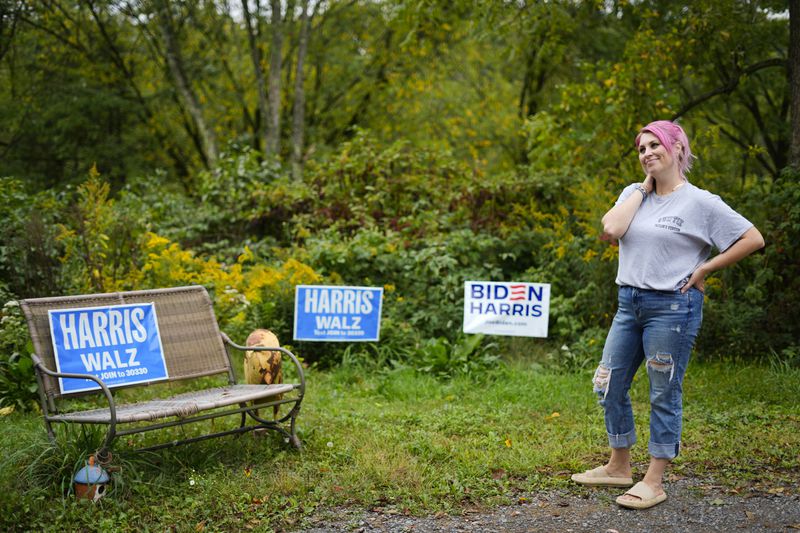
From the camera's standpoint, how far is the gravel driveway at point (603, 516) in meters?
3.77

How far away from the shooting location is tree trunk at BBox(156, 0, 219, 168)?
14.6 metres

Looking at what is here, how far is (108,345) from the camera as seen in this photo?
16.1 feet

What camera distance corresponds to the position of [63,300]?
4.79m

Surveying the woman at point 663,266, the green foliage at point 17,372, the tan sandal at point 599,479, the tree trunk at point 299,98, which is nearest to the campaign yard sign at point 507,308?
the tan sandal at point 599,479

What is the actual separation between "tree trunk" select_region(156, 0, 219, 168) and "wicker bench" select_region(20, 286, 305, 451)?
31.2ft

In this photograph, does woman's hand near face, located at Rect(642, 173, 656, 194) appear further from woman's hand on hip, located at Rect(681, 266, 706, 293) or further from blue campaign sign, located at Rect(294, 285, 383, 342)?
blue campaign sign, located at Rect(294, 285, 383, 342)

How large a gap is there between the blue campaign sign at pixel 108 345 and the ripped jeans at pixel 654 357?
9.17 feet

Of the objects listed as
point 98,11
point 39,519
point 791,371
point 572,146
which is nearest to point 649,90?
point 572,146

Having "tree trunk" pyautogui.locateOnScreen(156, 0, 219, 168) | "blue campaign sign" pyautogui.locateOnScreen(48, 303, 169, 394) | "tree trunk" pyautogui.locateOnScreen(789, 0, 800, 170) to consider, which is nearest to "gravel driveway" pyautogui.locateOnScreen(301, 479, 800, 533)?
"blue campaign sign" pyautogui.locateOnScreen(48, 303, 169, 394)

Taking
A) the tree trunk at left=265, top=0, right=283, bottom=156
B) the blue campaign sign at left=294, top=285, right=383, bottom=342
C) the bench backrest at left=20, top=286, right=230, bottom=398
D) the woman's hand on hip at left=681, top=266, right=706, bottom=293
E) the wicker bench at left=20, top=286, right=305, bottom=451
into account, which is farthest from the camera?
the tree trunk at left=265, top=0, right=283, bottom=156

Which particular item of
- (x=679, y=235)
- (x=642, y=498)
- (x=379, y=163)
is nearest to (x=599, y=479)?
(x=642, y=498)

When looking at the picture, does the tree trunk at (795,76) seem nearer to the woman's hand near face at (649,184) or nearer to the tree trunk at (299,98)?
the woman's hand near face at (649,184)

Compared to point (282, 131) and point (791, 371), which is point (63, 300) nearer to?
point (791, 371)

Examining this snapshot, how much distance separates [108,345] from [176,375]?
0.50 meters
